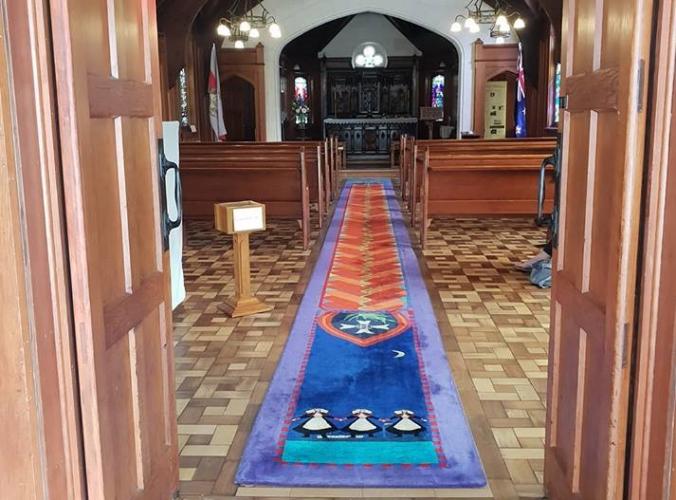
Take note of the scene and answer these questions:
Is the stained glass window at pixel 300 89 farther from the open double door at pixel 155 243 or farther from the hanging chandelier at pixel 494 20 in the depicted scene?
the open double door at pixel 155 243

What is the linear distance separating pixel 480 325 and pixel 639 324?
260 cm

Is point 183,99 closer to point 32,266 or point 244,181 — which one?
point 244,181

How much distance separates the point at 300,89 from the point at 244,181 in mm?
11748

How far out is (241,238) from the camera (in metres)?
4.29

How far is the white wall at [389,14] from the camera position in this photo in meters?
14.2

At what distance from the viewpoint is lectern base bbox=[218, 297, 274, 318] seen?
14.0 ft

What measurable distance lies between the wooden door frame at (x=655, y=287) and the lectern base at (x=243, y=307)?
3057mm

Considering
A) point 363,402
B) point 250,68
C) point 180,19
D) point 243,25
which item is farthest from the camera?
point 250,68

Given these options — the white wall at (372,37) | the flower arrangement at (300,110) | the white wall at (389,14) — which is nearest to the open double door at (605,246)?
the white wall at (389,14)

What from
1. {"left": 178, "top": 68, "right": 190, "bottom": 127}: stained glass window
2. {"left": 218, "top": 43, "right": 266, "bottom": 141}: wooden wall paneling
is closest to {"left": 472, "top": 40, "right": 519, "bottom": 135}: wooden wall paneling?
{"left": 218, "top": 43, "right": 266, "bottom": 141}: wooden wall paneling

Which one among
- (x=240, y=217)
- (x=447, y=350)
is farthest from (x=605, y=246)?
(x=240, y=217)

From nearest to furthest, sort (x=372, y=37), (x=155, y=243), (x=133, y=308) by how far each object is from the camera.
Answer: (x=133, y=308), (x=155, y=243), (x=372, y=37)

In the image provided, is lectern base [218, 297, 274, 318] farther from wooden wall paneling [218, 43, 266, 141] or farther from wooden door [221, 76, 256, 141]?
wooden door [221, 76, 256, 141]

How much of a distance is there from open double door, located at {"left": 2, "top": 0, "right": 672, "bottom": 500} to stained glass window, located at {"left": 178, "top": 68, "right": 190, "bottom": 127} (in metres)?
11.7
